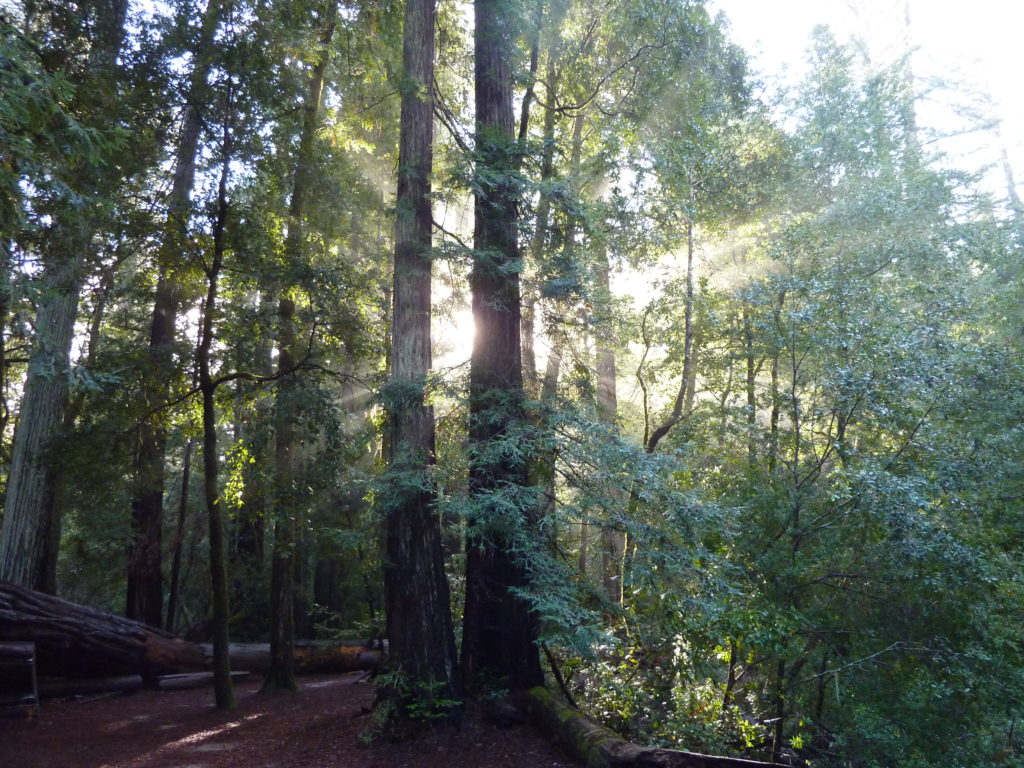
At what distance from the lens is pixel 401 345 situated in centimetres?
842

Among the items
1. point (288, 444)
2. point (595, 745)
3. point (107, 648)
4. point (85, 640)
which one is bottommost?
point (595, 745)

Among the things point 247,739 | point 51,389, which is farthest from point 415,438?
point 51,389

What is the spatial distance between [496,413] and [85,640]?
773 centimetres

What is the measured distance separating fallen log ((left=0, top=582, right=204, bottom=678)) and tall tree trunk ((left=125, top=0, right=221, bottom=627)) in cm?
186

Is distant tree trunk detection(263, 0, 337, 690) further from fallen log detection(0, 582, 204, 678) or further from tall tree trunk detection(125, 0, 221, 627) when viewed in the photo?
fallen log detection(0, 582, 204, 678)

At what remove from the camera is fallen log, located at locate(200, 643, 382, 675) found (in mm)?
12547

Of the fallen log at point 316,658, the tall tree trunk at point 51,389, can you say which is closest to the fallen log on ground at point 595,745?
the fallen log at point 316,658

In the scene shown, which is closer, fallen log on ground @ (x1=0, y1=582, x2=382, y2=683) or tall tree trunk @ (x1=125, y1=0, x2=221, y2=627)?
fallen log on ground @ (x1=0, y1=582, x2=382, y2=683)

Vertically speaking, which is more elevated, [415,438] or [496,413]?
[496,413]

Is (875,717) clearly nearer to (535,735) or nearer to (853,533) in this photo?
(853,533)

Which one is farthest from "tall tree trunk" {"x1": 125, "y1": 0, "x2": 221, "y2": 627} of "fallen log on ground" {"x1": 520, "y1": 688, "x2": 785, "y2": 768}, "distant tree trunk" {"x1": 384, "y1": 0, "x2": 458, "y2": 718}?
"fallen log on ground" {"x1": 520, "y1": 688, "x2": 785, "y2": 768}

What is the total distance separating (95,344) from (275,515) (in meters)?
9.45

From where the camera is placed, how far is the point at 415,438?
8125 millimetres

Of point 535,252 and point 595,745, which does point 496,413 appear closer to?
point 535,252
